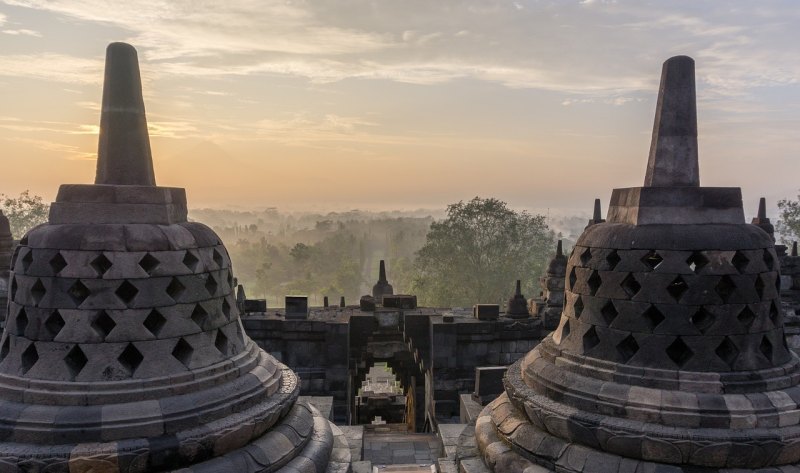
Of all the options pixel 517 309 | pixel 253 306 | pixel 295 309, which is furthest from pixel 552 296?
pixel 253 306

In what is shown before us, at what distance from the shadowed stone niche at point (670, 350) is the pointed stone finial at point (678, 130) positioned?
13 mm

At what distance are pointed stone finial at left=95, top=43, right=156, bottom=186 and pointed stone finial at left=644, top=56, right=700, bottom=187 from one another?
579cm

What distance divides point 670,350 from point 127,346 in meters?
5.56

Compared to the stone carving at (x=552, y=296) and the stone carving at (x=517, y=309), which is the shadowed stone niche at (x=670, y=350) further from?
the stone carving at (x=517, y=309)

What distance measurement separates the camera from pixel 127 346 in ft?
15.9

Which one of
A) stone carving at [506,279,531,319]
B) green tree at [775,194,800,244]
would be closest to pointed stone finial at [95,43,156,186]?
stone carving at [506,279,531,319]

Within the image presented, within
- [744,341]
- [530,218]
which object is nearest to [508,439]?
[744,341]

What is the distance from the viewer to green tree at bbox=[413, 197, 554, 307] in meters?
39.4

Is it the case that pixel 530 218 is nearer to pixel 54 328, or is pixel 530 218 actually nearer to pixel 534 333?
pixel 534 333

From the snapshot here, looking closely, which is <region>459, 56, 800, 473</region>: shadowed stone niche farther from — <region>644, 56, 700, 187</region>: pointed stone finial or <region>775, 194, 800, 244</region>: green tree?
<region>775, 194, 800, 244</region>: green tree

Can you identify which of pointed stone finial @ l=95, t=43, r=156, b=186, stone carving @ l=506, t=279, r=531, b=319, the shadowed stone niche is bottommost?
stone carving @ l=506, t=279, r=531, b=319

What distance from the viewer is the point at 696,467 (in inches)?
187

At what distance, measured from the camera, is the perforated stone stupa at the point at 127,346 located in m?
4.48

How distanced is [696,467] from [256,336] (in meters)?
11.3
